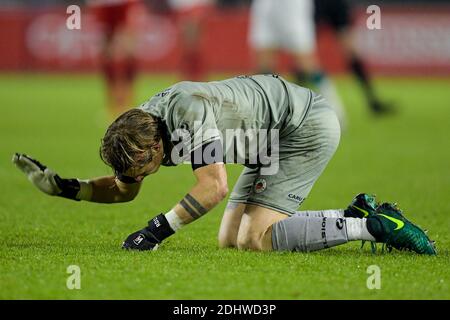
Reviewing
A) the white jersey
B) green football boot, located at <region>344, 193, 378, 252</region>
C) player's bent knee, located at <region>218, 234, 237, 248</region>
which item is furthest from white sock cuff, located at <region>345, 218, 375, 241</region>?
the white jersey

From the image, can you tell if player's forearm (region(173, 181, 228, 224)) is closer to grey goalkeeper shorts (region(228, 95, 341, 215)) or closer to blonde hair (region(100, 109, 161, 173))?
blonde hair (region(100, 109, 161, 173))

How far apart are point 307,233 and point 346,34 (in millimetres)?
10468

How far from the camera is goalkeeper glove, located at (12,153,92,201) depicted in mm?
5637

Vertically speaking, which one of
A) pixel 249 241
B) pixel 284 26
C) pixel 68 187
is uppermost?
pixel 284 26

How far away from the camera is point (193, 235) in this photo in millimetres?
6664

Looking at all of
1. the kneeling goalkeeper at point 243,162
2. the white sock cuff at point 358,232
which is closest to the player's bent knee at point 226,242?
the kneeling goalkeeper at point 243,162

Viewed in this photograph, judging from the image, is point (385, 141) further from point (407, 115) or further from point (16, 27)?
point (16, 27)

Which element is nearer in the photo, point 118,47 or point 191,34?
point 118,47

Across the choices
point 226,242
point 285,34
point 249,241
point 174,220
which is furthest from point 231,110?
point 285,34

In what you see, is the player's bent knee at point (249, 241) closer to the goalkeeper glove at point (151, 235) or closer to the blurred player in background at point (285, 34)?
the goalkeeper glove at point (151, 235)

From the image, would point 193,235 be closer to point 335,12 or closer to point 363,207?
point 363,207

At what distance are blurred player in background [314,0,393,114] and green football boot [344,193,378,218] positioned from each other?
9.34m

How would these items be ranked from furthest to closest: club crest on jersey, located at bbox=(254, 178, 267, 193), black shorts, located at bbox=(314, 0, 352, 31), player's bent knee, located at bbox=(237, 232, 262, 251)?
black shorts, located at bbox=(314, 0, 352, 31) < club crest on jersey, located at bbox=(254, 178, 267, 193) < player's bent knee, located at bbox=(237, 232, 262, 251)

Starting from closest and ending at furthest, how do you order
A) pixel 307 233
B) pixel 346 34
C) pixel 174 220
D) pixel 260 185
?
pixel 174 220
pixel 307 233
pixel 260 185
pixel 346 34
